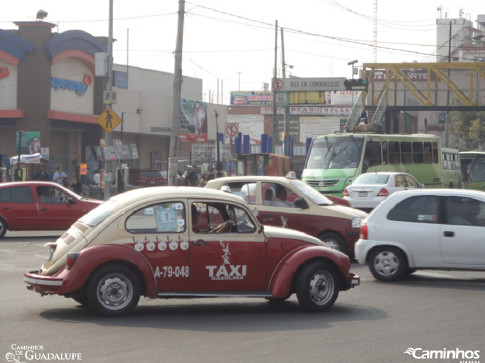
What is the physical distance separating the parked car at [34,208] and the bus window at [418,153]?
57.0 feet

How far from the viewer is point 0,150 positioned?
53.5m

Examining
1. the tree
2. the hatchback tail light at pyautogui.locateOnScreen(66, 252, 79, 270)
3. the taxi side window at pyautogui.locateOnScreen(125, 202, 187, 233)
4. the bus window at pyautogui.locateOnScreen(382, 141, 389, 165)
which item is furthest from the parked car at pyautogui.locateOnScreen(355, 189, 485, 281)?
the tree

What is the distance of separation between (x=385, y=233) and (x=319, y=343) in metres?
5.53

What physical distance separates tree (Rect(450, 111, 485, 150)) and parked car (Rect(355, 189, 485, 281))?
49941 mm

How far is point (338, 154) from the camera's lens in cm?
3341

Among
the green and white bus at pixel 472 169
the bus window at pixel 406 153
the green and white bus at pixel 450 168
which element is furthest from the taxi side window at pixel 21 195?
the green and white bus at pixel 472 169

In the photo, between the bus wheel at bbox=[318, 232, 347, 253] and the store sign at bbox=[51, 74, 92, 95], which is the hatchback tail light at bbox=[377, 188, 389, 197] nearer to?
the bus wheel at bbox=[318, 232, 347, 253]

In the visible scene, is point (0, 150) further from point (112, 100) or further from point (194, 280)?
point (194, 280)

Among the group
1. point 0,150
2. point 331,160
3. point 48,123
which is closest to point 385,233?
point 331,160

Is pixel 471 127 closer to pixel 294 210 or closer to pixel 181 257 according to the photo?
pixel 294 210

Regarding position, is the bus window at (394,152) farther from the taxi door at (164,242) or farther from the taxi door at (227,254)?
the taxi door at (164,242)

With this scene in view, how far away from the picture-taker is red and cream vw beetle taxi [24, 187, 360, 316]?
9.63 meters

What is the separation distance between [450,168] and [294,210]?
24586 mm

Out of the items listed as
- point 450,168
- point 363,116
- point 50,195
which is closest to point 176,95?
point 50,195
